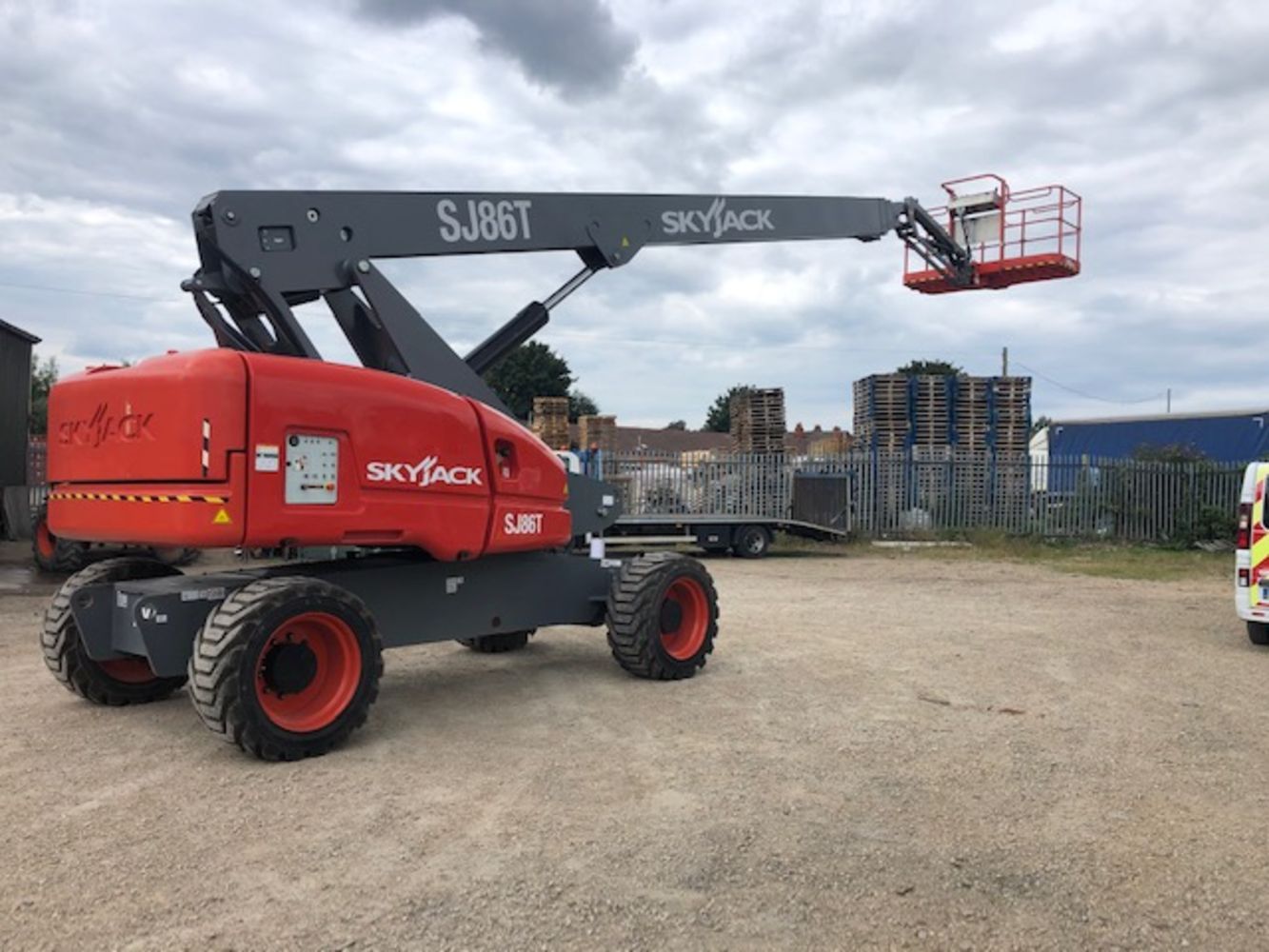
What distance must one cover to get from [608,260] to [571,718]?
13.5 feet

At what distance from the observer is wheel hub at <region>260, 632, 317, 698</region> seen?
5.41 meters

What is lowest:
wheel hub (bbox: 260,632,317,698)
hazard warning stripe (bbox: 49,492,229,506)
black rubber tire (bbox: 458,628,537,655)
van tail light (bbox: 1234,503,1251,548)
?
black rubber tire (bbox: 458,628,537,655)

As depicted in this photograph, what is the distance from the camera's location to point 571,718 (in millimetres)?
6406

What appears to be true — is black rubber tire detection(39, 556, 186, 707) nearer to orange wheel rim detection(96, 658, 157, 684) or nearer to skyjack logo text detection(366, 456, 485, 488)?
orange wheel rim detection(96, 658, 157, 684)

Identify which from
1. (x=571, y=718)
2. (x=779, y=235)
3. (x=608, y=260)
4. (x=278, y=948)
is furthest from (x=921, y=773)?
(x=779, y=235)

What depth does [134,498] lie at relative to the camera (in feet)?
18.4

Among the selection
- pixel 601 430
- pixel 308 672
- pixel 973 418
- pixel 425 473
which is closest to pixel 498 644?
pixel 425 473

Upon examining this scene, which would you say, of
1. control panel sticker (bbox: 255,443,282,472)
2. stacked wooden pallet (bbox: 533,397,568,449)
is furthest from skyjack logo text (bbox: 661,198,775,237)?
stacked wooden pallet (bbox: 533,397,568,449)

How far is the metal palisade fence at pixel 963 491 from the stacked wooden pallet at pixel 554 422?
11.0 feet

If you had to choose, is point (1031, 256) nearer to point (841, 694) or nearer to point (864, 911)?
point (841, 694)

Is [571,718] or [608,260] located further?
[608,260]

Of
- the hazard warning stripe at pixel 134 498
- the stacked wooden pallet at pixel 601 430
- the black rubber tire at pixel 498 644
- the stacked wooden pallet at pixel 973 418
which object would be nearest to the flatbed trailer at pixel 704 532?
the stacked wooden pallet at pixel 973 418

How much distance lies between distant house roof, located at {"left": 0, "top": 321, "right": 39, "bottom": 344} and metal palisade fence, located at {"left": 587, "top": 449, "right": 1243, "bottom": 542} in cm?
1146

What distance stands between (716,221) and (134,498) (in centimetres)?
610
